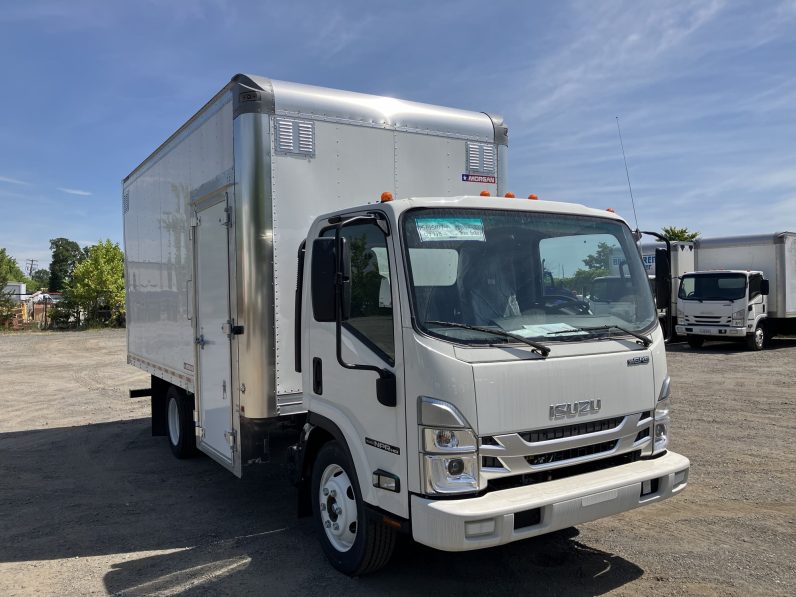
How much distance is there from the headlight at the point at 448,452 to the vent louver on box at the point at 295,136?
2.46m

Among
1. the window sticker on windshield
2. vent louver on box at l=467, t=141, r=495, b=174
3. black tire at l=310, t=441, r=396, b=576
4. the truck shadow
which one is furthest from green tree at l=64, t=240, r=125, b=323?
the window sticker on windshield

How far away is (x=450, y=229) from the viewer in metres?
3.90

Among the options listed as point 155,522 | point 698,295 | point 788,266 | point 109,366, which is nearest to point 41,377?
point 109,366

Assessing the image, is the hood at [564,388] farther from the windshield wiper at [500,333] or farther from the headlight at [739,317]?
the headlight at [739,317]

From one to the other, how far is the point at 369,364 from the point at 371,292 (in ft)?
1.44

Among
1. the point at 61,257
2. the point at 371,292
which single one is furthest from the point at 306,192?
the point at 61,257

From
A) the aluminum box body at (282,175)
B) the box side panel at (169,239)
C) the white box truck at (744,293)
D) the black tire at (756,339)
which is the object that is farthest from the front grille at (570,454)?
the black tire at (756,339)

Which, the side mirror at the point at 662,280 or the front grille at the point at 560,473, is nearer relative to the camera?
the front grille at the point at 560,473

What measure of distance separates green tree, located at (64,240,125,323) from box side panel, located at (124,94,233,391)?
29296 mm

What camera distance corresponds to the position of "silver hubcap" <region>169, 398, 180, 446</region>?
7.47 m

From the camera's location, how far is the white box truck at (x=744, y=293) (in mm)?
18484

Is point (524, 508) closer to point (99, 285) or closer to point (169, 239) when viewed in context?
point (169, 239)

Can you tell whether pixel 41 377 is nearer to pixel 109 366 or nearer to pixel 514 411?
pixel 109 366

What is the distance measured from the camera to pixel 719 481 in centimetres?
635
